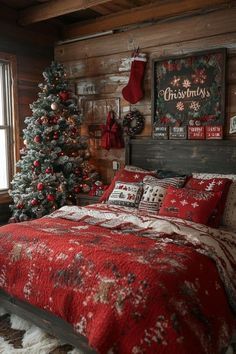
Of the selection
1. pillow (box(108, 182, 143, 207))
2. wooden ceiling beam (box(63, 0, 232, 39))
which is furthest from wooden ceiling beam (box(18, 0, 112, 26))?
pillow (box(108, 182, 143, 207))

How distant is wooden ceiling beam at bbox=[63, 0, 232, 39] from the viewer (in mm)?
3667

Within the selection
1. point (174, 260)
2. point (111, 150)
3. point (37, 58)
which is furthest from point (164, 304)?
point (37, 58)

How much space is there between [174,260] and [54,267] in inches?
28.6

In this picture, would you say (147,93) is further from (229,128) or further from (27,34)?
(27,34)

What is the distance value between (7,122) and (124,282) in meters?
3.36

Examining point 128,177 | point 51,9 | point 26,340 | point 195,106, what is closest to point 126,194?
point 128,177

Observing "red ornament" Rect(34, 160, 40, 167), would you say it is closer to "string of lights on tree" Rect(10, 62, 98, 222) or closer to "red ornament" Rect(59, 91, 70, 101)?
"string of lights on tree" Rect(10, 62, 98, 222)

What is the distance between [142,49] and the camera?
4090mm

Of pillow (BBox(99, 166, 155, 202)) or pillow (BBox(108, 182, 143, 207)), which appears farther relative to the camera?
pillow (BBox(99, 166, 155, 202))

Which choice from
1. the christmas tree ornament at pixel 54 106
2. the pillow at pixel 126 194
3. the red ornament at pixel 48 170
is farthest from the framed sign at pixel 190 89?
the red ornament at pixel 48 170

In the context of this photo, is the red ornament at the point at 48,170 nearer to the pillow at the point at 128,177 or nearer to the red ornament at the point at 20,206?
the red ornament at the point at 20,206

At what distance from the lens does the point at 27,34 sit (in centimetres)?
459

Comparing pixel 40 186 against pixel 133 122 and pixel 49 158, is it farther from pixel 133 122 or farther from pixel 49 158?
pixel 133 122

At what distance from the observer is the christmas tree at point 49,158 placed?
4.13 metres
